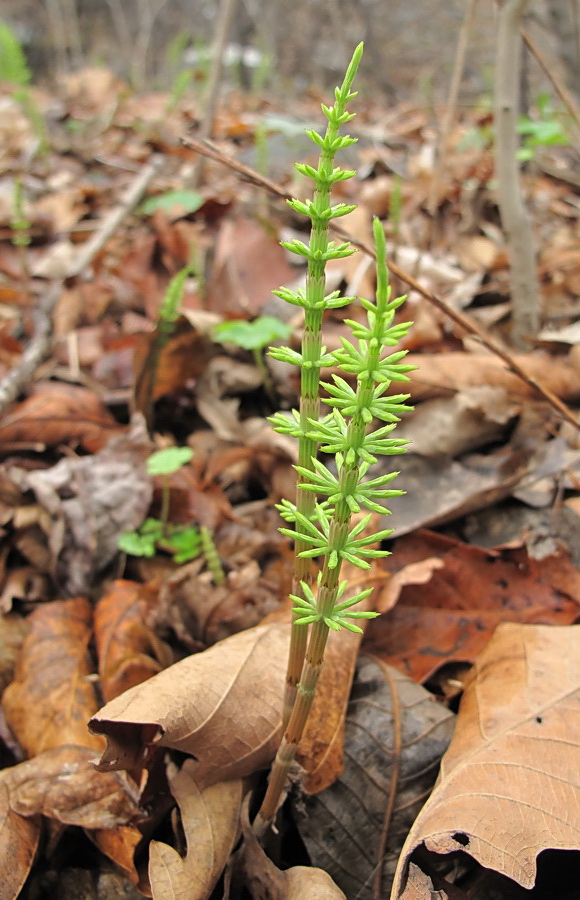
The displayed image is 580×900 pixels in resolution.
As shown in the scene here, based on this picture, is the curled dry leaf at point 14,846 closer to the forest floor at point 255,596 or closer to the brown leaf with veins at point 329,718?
the forest floor at point 255,596

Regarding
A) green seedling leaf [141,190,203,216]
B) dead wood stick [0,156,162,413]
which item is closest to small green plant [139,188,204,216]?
green seedling leaf [141,190,203,216]

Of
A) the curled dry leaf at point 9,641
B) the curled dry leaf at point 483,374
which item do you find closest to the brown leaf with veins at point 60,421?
the curled dry leaf at point 9,641

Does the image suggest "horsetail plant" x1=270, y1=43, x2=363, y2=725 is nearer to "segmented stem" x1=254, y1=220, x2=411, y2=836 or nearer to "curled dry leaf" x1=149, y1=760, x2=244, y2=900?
"segmented stem" x1=254, y1=220, x2=411, y2=836

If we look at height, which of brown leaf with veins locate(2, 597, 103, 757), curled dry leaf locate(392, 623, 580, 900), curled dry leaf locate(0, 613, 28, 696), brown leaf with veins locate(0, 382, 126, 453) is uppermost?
curled dry leaf locate(392, 623, 580, 900)

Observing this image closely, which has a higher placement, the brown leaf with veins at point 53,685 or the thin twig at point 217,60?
the thin twig at point 217,60

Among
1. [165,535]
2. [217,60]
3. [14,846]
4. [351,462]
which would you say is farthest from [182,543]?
[217,60]
